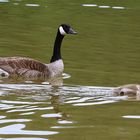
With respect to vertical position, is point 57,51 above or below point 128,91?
above

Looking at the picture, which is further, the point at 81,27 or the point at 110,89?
the point at 81,27

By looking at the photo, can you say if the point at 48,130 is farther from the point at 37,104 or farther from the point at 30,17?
the point at 30,17

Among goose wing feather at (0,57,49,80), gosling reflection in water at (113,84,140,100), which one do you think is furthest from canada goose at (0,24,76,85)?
gosling reflection in water at (113,84,140,100)

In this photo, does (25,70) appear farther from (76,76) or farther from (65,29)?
(65,29)

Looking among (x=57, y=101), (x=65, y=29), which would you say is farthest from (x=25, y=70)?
(x=57, y=101)

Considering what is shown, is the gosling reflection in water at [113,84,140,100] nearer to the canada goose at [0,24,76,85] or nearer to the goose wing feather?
the canada goose at [0,24,76,85]

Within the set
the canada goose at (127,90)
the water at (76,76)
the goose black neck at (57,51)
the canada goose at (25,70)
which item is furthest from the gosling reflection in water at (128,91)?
the goose black neck at (57,51)

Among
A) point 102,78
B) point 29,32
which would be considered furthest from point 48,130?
point 29,32

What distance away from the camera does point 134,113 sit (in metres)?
11.9

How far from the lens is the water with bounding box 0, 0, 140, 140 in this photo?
10562 mm

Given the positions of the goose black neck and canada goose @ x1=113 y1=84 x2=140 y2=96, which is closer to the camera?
canada goose @ x1=113 y1=84 x2=140 y2=96

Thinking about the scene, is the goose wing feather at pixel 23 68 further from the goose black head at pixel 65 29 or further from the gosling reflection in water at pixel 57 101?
the gosling reflection in water at pixel 57 101

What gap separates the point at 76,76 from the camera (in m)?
16.4

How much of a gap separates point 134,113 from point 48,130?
2195mm
